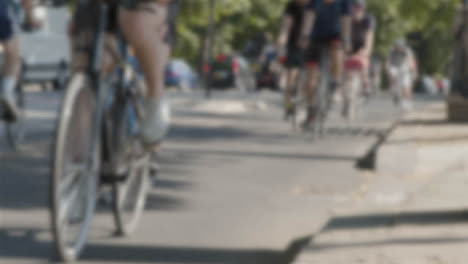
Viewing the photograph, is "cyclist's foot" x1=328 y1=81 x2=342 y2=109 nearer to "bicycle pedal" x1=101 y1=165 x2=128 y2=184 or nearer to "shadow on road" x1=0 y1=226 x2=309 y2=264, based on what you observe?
"shadow on road" x1=0 y1=226 x2=309 y2=264

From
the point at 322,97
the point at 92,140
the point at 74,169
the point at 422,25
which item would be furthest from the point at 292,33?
the point at 422,25

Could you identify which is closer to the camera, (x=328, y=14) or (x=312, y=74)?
(x=328, y=14)

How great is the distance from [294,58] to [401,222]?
21.3 feet

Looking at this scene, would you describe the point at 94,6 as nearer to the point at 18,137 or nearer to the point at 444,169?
the point at 444,169

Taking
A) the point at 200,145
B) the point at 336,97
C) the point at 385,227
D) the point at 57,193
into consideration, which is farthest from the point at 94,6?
the point at 336,97

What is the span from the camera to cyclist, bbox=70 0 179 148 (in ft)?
16.4

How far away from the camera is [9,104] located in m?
8.55

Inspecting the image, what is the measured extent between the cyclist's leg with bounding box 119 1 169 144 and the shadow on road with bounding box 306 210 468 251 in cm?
94

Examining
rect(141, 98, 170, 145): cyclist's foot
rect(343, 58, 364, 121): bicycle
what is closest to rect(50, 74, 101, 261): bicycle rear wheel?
rect(141, 98, 170, 145): cyclist's foot

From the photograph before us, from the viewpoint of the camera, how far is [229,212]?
666cm

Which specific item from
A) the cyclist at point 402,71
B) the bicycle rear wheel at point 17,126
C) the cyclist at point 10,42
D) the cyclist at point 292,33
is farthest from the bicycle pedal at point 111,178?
the cyclist at point 402,71

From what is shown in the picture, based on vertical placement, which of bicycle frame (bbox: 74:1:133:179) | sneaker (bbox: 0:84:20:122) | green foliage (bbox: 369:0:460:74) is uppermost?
bicycle frame (bbox: 74:1:133:179)

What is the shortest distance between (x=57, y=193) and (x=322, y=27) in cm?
742

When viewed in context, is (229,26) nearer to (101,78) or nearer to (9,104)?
(9,104)
